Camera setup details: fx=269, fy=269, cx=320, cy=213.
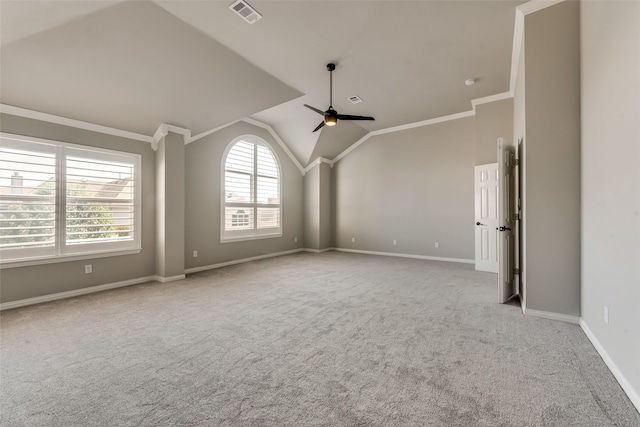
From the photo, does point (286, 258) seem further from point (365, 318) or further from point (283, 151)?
point (365, 318)

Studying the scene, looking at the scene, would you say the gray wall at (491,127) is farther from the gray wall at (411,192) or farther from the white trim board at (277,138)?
the white trim board at (277,138)

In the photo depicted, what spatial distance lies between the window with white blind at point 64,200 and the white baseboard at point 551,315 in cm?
577

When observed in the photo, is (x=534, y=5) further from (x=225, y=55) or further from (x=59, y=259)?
(x=59, y=259)

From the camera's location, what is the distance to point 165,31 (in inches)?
124

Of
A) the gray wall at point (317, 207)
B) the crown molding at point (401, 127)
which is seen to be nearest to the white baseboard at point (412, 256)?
the gray wall at point (317, 207)

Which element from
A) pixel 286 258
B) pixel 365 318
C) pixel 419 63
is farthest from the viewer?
pixel 286 258

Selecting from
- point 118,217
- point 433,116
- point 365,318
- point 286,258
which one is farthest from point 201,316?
point 433,116

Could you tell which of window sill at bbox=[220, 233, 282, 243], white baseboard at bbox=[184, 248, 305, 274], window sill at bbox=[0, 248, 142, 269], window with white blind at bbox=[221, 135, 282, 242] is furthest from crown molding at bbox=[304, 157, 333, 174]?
window sill at bbox=[0, 248, 142, 269]

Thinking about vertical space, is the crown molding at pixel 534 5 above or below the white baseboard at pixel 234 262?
above

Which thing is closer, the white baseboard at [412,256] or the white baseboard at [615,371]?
the white baseboard at [615,371]

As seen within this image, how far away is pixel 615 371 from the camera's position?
1.92m

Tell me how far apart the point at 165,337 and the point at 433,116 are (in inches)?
263

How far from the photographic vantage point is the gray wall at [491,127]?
5156 mm

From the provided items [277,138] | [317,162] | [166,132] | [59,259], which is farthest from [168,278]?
[317,162]
